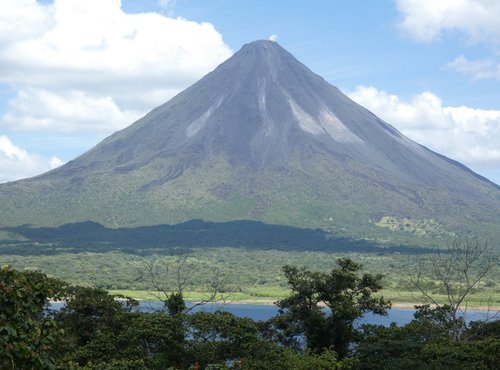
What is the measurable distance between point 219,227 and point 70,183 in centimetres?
4656

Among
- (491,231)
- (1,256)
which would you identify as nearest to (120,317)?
(1,256)

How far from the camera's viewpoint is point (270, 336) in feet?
111

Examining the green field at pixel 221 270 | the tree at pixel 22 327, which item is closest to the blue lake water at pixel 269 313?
the green field at pixel 221 270

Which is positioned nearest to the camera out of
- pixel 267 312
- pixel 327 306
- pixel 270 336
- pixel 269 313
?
pixel 270 336

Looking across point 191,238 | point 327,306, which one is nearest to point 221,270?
point 191,238

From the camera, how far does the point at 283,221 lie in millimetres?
173625

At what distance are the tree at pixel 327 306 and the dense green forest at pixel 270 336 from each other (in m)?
0.04

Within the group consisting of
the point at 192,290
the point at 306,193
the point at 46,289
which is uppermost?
the point at 306,193

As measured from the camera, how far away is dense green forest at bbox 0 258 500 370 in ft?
76.6

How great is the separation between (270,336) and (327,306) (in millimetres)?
3148

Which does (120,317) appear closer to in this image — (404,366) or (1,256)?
(404,366)

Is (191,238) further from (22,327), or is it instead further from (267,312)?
(22,327)

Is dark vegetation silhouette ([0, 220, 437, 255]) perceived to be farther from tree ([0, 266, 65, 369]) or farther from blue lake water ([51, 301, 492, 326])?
tree ([0, 266, 65, 369])

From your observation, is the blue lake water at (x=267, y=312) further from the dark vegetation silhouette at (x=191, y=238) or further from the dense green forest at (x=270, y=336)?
the dark vegetation silhouette at (x=191, y=238)
